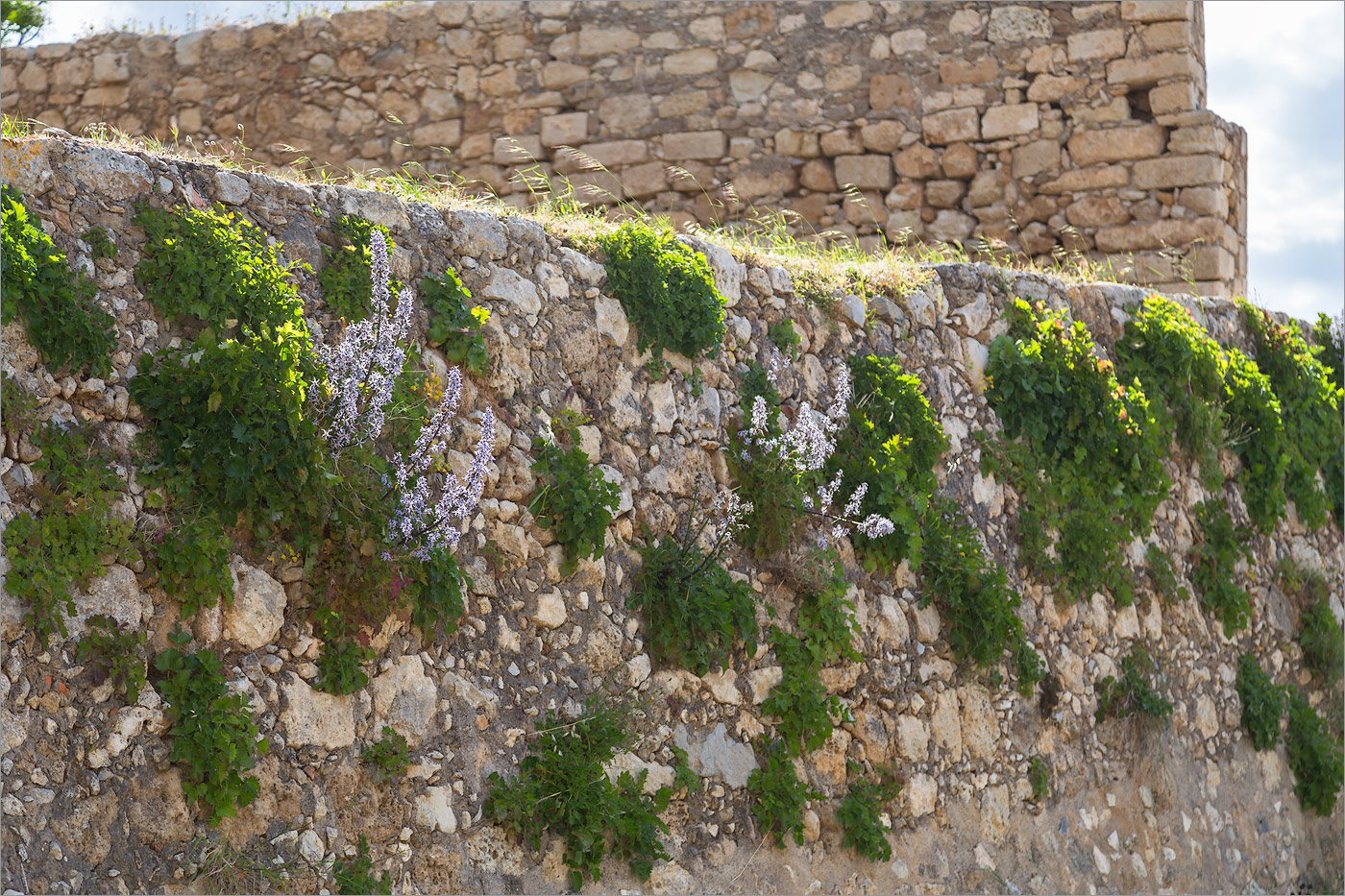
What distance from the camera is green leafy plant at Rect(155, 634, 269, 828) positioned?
3338 mm

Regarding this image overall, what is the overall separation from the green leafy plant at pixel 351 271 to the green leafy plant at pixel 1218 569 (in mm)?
5031

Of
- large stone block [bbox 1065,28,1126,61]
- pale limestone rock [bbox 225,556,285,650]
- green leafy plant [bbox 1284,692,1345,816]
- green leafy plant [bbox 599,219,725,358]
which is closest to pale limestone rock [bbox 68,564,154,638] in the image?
pale limestone rock [bbox 225,556,285,650]

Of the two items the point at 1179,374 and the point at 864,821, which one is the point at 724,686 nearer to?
the point at 864,821

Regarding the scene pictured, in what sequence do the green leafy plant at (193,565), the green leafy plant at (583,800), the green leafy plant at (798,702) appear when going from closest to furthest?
the green leafy plant at (193,565), the green leafy plant at (583,800), the green leafy plant at (798,702)

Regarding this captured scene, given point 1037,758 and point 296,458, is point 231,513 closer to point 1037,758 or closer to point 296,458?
point 296,458

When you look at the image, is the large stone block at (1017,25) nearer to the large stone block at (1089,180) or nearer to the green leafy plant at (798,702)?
the large stone block at (1089,180)

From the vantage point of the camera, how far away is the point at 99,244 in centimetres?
368

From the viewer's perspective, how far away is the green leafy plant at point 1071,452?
20.6 ft

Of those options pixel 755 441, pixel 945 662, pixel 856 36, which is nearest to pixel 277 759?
pixel 755 441

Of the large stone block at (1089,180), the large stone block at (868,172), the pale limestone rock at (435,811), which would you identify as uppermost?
the large stone block at (868,172)

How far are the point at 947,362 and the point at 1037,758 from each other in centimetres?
195

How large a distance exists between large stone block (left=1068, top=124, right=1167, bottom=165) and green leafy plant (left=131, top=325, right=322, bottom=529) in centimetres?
728

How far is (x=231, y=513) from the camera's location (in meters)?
3.59

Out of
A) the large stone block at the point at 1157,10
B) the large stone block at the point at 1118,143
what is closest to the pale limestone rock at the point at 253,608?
the large stone block at the point at 1118,143
